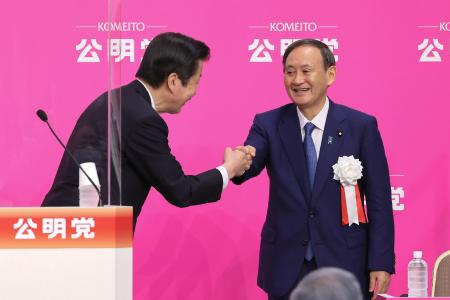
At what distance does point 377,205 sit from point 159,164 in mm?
908

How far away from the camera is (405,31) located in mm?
4738

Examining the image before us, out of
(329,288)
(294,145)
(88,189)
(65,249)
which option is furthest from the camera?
(294,145)

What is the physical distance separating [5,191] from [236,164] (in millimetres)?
1321

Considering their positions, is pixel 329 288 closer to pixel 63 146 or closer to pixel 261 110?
pixel 63 146

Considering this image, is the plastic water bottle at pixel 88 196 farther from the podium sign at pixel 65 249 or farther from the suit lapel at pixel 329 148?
the suit lapel at pixel 329 148

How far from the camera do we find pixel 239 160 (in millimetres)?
3549

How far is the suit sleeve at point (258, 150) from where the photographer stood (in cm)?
362

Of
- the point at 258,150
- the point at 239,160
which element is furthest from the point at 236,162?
the point at 258,150

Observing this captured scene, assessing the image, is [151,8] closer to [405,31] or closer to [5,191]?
[405,31]

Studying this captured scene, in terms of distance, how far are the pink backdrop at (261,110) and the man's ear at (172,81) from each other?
1.19m

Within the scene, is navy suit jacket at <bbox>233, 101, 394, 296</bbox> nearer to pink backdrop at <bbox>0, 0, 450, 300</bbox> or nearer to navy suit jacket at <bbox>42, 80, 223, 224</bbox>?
navy suit jacket at <bbox>42, 80, 223, 224</bbox>

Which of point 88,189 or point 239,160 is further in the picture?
point 239,160

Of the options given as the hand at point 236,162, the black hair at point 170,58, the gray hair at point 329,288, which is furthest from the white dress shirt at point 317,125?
the gray hair at point 329,288

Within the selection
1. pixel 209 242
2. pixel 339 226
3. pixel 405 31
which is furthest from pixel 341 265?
pixel 405 31
